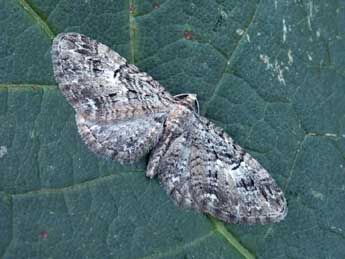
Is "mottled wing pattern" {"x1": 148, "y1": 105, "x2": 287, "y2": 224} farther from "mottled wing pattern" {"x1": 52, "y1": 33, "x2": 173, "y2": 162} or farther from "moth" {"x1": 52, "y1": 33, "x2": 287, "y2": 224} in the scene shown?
"mottled wing pattern" {"x1": 52, "y1": 33, "x2": 173, "y2": 162}

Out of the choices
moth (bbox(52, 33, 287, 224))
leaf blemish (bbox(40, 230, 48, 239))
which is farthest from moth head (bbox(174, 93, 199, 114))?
leaf blemish (bbox(40, 230, 48, 239))

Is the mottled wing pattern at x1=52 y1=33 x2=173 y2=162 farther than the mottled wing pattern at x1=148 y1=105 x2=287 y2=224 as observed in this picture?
No

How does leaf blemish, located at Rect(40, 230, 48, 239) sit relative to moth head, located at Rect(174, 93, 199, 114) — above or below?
below

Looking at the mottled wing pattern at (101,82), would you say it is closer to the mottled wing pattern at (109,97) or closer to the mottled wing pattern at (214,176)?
the mottled wing pattern at (109,97)

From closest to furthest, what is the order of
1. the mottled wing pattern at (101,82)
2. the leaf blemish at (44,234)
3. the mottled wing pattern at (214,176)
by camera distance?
1. the leaf blemish at (44,234)
2. the mottled wing pattern at (101,82)
3. the mottled wing pattern at (214,176)

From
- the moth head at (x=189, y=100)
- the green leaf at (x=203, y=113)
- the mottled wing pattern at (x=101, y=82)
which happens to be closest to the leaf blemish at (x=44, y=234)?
the green leaf at (x=203, y=113)

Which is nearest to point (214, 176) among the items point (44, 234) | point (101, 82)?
point (101, 82)

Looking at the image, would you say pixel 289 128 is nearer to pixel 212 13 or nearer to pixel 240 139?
pixel 240 139
